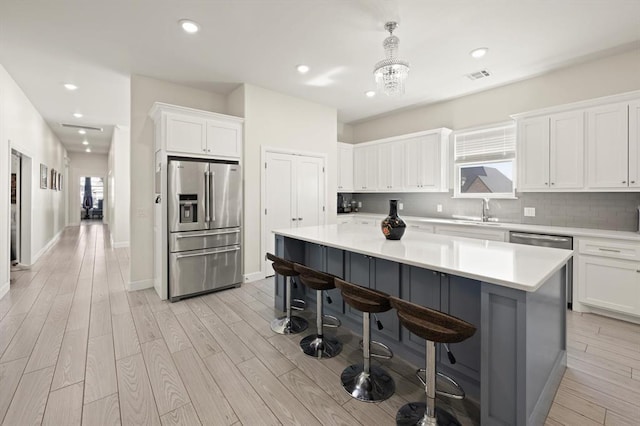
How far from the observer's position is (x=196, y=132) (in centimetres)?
394

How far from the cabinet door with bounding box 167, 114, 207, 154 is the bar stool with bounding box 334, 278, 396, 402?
2915 mm

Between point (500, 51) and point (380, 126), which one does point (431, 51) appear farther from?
point (380, 126)

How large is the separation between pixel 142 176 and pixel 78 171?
11078 mm

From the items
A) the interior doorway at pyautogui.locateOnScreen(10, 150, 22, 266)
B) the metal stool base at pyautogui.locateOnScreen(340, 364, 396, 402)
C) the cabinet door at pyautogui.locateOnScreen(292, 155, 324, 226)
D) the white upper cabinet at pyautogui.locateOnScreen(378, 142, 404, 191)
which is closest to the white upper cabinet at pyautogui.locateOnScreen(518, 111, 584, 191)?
the white upper cabinet at pyautogui.locateOnScreen(378, 142, 404, 191)

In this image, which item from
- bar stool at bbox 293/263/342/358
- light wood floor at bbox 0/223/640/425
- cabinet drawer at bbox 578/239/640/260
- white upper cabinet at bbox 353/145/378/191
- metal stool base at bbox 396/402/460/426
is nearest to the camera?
metal stool base at bbox 396/402/460/426

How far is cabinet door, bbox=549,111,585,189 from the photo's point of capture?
11.7 feet

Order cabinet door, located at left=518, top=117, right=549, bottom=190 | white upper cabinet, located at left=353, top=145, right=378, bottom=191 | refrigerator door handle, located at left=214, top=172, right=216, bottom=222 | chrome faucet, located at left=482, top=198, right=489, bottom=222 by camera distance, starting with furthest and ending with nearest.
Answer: white upper cabinet, located at left=353, top=145, right=378, bottom=191
chrome faucet, located at left=482, top=198, right=489, bottom=222
refrigerator door handle, located at left=214, top=172, right=216, bottom=222
cabinet door, located at left=518, top=117, right=549, bottom=190

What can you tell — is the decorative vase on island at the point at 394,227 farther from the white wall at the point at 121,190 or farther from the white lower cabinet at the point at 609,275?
the white wall at the point at 121,190

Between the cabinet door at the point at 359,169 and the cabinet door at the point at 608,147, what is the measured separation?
3627mm

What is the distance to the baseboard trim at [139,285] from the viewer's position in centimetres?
409

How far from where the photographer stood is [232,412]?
1.81 metres

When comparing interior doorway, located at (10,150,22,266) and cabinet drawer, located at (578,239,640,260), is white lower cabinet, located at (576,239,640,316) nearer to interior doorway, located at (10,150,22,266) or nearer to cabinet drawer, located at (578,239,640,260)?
cabinet drawer, located at (578,239,640,260)

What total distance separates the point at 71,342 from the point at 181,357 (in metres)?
1.15

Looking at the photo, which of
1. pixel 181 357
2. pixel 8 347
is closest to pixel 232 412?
pixel 181 357
